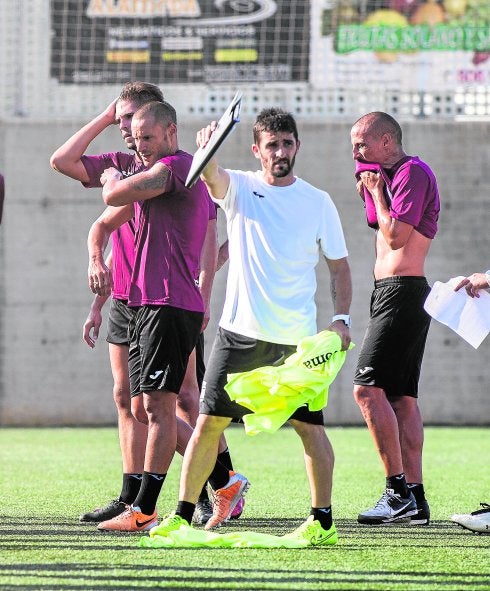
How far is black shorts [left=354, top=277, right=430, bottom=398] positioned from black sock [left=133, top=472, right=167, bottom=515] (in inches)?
51.1

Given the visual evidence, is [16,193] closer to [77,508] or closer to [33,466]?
[33,466]

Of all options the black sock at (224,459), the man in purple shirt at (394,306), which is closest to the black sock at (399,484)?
the man in purple shirt at (394,306)

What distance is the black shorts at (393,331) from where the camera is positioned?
22.4 ft

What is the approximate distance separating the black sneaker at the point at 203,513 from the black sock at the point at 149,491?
57cm

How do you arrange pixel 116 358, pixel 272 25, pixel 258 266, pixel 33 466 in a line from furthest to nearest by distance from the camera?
pixel 272 25 < pixel 33 466 < pixel 116 358 < pixel 258 266

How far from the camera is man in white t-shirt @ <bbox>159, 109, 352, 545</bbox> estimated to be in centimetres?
566

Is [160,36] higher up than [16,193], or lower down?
higher up

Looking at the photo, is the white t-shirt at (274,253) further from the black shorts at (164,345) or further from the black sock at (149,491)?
the black sock at (149,491)

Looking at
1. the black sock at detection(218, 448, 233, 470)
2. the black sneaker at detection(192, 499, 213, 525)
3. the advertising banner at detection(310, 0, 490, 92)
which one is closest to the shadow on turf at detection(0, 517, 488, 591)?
the black sneaker at detection(192, 499, 213, 525)

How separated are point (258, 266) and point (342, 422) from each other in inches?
356

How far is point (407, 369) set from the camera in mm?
6910

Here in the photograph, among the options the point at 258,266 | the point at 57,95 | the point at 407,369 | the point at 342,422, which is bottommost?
the point at 342,422

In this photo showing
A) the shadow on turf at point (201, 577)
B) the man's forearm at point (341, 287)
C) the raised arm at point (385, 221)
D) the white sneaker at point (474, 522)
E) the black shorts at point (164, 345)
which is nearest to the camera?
the shadow on turf at point (201, 577)

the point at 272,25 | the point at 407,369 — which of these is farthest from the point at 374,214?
the point at 272,25
